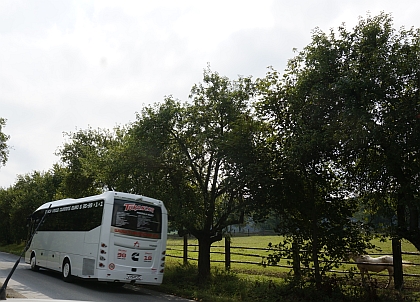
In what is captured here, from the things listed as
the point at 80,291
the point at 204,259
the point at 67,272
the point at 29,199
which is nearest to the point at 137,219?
the point at 80,291

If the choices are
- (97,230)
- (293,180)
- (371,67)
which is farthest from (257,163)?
(97,230)

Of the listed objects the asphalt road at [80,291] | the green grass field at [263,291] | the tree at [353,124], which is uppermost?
the tree at [353,124]

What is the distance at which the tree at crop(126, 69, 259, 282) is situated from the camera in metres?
16.9

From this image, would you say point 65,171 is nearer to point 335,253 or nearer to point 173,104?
point 173,104

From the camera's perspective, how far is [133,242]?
A: 1577 centimetres

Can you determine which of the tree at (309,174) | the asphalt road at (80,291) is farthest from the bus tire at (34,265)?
the tree at (309,174)

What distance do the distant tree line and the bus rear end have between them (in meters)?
1.01

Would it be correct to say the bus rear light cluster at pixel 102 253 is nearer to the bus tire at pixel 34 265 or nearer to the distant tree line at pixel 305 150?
the distant tree line at pixel 305 150

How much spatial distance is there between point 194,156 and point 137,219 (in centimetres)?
358

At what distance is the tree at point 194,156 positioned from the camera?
1692 cm

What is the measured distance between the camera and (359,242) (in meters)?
13.3

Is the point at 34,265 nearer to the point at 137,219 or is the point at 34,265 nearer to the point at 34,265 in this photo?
the point at 34,265

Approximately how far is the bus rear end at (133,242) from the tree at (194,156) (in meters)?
1.00

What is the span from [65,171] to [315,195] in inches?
911
